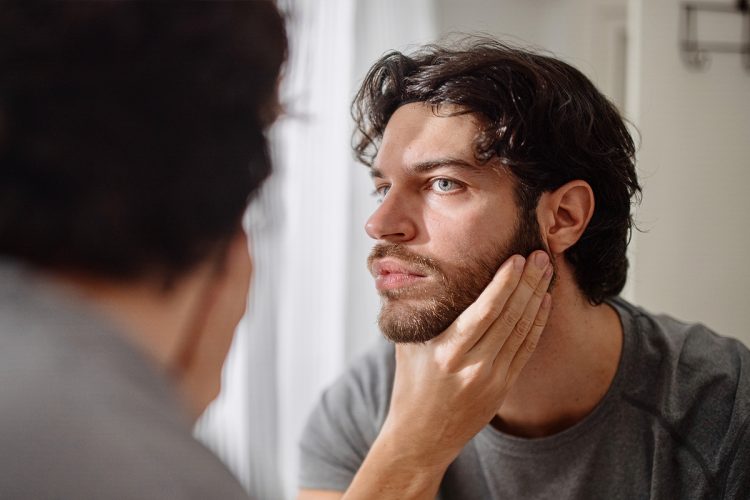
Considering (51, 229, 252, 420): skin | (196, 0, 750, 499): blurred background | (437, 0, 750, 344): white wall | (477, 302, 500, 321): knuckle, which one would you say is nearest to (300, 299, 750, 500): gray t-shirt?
(477, 302, 500, 321): knuckle

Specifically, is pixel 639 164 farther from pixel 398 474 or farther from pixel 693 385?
pixel 398 474

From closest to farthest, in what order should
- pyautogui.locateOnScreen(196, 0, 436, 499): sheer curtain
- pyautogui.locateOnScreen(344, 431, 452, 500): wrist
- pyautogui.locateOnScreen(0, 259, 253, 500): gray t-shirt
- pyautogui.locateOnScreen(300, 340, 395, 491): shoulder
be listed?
pyautogui.locateOnScreen(0, 259, 253, 500): gray t-shirt → pyautogui.locateOnScreen(344, 431, 452, 500): wrist → pyautogui.locateOnScreen(300, 340, 395, 491): shoulder → pyautogui.locateOnScreen(196, 0, 436, 499): sheer curtain

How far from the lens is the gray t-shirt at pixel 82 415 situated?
0.85 ft

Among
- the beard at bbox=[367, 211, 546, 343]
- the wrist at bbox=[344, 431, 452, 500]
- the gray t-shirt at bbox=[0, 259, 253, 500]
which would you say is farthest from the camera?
the beard at bbox=[367, 211, 546, 343]

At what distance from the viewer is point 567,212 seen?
110cm

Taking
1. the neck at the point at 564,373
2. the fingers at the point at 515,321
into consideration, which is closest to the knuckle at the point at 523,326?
the fingers at the point at 515,321

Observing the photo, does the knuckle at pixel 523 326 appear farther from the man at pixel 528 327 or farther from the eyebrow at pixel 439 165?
the eyebrow at pixel 439 165

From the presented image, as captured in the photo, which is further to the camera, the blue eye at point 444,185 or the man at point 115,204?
the blue eye at point 444,185

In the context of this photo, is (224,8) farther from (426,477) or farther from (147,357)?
(426,477)

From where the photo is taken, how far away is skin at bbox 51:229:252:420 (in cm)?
31

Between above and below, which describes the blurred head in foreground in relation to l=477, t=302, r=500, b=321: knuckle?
above

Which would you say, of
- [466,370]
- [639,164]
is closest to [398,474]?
[466,370]

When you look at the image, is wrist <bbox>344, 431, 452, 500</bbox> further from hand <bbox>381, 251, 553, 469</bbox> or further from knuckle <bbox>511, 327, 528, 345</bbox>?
knuckle <bbox>511, 327, 528, 345</bbox>

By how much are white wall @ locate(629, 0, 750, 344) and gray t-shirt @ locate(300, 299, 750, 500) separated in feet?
1.48
